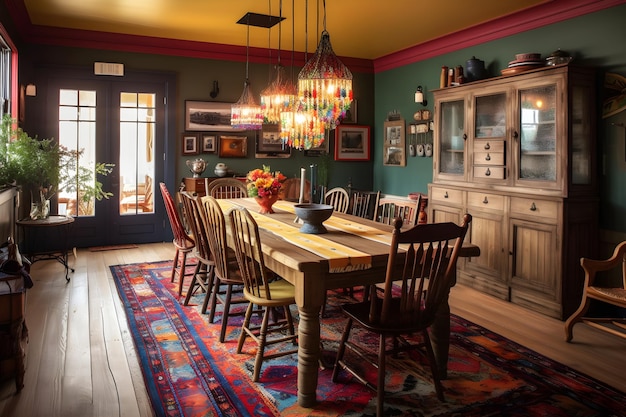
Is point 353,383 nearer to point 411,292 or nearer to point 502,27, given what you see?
point 411,292

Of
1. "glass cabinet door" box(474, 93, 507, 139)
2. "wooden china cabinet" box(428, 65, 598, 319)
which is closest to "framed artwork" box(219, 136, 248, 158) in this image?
"wooden china cabinet" box(428, 65, 598, 319)

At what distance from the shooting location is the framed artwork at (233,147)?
7.16 meters

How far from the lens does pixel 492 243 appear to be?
4.71 m

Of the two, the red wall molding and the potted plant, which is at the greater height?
the red wall molding

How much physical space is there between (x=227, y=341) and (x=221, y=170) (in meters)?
3.84

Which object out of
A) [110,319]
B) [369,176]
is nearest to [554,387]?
[110,319]

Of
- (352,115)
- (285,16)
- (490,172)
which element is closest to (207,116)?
(285,16)

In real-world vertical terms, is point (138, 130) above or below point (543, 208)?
above

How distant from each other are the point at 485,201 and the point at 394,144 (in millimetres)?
Result: 2772

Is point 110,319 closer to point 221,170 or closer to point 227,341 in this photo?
point 227,341

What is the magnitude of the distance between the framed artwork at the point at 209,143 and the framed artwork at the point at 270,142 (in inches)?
25.4

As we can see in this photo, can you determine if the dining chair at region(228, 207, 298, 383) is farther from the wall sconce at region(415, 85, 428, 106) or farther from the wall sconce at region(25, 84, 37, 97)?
the wall sconce at region(25, 84, 37, 97)

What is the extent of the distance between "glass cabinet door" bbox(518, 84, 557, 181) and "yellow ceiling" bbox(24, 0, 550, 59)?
44.6 inches

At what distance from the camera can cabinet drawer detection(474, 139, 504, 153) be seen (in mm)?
4660
